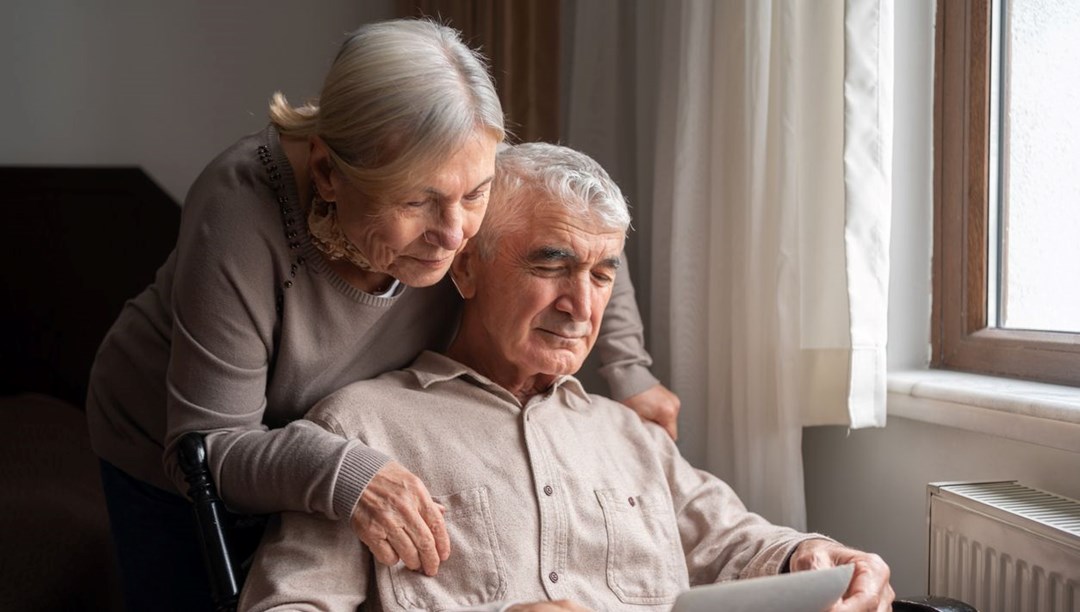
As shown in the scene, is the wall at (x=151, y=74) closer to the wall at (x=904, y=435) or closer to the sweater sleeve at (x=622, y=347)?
the sweater sleeve at (x=622, y=347)

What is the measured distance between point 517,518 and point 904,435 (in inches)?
33.9

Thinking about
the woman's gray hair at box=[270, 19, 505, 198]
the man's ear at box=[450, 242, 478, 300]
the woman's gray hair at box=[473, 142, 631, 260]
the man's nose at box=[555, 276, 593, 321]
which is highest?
the woman's gray hair at box=[270, 19, 505, 198]

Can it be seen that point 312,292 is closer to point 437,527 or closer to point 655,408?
point 437,527

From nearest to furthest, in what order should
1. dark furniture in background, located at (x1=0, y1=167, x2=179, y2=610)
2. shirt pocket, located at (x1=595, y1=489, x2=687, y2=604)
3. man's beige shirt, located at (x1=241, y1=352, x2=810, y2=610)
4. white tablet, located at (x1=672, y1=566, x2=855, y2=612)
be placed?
white tablet, located at (x1=672, y1=566, x2=855, y2=612) → man's beige shirt, located at (x1=241, y1=352, x2=810, y2=610) → shirt pocket, located at (x1=595, y1=489, x2=687, y2=604) → dark furniture in background, located at (x1=0, y1=167, x2=179, y2=610)

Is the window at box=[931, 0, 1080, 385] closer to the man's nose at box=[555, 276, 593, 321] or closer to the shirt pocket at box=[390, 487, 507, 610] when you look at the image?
the man's nose at box=[555, 276, 593, 321]

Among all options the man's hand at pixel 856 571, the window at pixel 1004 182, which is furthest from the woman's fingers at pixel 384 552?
the window at pixel 1004 182

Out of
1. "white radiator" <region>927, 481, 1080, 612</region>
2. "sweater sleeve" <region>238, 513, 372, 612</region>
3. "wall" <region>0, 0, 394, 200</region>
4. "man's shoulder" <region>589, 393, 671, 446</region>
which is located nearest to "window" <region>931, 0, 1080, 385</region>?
"white radiator" <region>927, 481, 1080, 612</region>

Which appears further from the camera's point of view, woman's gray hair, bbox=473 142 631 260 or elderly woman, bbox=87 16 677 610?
woman's gray hair, bbox=473 142 631 260

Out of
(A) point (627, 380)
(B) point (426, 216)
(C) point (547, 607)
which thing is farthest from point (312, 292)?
(A) point (627, 380)

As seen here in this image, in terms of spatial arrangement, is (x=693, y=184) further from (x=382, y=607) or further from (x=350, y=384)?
(x=382, y=607)

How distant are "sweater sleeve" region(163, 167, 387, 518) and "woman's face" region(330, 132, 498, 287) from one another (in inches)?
6.0

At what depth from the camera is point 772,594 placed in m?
1.17

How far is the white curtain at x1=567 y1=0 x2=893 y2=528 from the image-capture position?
185 centimetres

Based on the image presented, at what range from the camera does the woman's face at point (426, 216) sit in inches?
52.0
